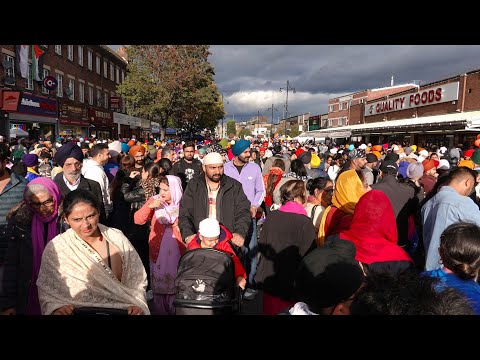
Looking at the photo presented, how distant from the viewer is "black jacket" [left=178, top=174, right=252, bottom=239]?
3.92 meters

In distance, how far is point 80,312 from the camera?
7.37 feet

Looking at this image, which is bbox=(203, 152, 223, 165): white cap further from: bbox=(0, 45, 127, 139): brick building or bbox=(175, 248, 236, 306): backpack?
bbox=(0, 45, 127, 139): brick building

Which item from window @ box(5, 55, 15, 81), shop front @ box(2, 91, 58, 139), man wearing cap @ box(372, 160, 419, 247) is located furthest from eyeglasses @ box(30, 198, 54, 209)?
window @ box(5, 55, 15, 81)

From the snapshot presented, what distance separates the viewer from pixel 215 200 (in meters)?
4.00

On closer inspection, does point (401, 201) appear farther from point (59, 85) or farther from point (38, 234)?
point (59, 85)

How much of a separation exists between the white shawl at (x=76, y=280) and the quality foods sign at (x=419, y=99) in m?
29.8

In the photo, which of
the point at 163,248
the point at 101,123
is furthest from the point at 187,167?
the point at 101,123

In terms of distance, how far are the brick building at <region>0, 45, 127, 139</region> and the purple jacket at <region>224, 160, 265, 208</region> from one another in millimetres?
17357

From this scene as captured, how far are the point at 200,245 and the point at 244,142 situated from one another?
2.96 m

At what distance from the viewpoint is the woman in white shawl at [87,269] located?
242 centimetres

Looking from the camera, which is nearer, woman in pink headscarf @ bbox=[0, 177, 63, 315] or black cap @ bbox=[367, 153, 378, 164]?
woman in pink headscarf @ bbox=[0, 177, 63, 315]
